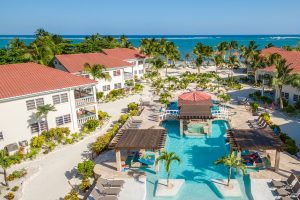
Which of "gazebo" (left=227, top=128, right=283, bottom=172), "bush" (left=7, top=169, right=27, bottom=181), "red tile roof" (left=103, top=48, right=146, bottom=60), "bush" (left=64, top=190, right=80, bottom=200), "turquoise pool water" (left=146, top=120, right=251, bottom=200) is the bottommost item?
"bush" (left=7, top=169, right=27, bottom=181)

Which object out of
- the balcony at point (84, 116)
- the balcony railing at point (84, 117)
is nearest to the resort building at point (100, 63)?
the balcony at point (84, 116)

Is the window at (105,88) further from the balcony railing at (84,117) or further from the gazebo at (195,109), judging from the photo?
the gazebo at (195,109)

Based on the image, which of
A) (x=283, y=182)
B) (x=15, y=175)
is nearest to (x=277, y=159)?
(x=283, y=182)

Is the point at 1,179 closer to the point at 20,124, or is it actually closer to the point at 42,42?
the point at 20,124

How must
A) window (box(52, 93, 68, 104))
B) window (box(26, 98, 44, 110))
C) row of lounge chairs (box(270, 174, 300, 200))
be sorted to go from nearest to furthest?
row of lounge chairs (box(270, 174, 300, 200)) < window (box(26, 98, 44, 110)) < window (box(52, 93, 68, 104))

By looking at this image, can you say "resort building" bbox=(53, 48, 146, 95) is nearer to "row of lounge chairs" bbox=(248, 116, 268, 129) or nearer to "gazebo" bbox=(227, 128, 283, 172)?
"row of lounge chairs" bbox=(248, 116, 268, 129)

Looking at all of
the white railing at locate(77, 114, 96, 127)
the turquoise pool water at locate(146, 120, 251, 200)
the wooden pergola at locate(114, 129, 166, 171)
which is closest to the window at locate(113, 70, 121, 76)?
the white railing at locate(77, 114, 96, 127)

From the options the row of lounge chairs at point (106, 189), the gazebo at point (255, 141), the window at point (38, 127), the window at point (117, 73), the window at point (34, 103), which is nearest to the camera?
the row of lounge chairs at point (106, 189)

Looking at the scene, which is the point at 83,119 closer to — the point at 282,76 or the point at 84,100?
the point at 84,100
